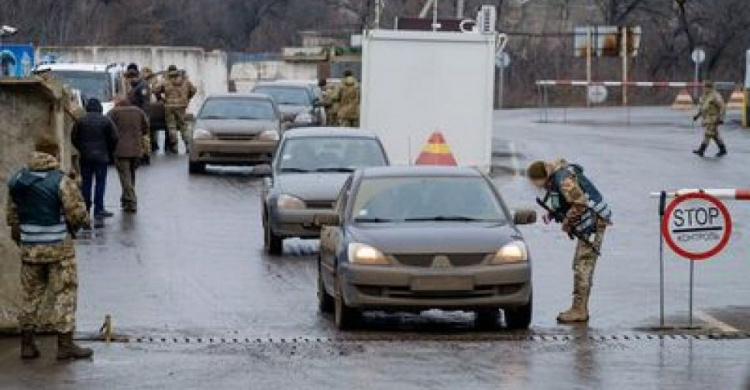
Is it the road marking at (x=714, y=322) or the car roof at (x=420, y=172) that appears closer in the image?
the road marking at (x=714, y=322)

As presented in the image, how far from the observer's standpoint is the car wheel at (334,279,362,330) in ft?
50.5

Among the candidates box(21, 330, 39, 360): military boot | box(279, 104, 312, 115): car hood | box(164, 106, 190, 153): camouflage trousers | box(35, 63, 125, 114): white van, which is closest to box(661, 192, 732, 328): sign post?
box(21, 330, 39, 360): military boot

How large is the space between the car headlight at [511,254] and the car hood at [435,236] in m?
0.05

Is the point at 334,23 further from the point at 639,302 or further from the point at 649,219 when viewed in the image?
the point at 639,302

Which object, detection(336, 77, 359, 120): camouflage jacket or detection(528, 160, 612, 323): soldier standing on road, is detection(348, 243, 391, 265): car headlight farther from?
detection(336, 77, 359, 120): camouflage jacket

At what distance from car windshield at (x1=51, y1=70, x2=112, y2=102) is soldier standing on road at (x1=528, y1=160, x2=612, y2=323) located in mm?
22341

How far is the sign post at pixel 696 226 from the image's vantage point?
16000 millimetres

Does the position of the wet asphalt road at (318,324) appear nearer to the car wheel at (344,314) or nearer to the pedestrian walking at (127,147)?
the car wheel at (344,314)

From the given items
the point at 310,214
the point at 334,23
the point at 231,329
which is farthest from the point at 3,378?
the point at 334,23

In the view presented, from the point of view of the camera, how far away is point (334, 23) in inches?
4011

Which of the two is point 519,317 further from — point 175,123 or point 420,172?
point 175,123

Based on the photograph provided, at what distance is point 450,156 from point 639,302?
11.6 meters

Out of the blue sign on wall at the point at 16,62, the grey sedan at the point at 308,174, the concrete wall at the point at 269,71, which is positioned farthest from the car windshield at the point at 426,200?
the concrete wall at the point at 269,71

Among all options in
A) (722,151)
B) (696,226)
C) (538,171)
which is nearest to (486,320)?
(538,171)
